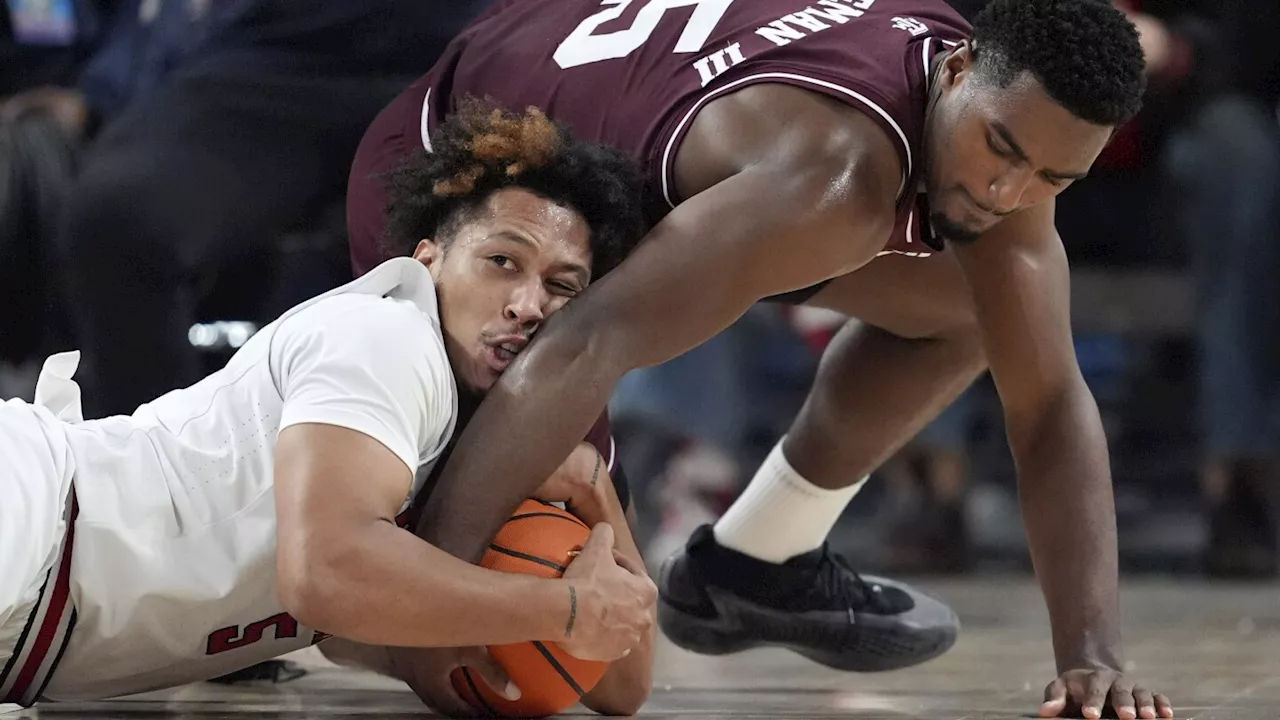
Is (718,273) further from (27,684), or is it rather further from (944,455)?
(944,455)

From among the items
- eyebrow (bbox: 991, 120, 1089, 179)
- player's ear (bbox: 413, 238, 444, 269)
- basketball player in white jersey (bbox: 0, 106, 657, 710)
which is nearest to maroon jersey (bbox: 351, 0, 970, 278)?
eyebrow (bbox: 991, 120, 1089, 179)

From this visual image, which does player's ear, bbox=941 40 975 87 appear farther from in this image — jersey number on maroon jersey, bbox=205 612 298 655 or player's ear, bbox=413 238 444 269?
jersey number on maroon jersey, bbox=205 612 298 655

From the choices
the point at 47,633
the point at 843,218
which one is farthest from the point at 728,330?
the point at 47,633

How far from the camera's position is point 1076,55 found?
2.59 m

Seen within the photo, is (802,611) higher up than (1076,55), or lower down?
lower down

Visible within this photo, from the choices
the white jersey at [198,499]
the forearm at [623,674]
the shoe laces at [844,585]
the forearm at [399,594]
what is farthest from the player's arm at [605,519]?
the shoe laces at [844,585]

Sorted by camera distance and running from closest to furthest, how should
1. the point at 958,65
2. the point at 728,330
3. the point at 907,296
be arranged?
the point at 958,65, the point at 907,296, the point at 728,330

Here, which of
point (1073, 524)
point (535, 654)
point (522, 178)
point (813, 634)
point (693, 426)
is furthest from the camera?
point (693, 426)

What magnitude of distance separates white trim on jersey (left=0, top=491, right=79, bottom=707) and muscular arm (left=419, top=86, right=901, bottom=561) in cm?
46

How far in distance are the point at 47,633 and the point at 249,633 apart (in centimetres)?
26

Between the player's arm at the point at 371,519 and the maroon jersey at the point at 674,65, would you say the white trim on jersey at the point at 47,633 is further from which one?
the maroon jersey at the point at 674,65

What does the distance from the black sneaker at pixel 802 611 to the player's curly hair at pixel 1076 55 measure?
4.04ft

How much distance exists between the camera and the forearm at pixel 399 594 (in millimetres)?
2068

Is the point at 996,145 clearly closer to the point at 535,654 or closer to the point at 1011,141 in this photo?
the point at 1011,141
